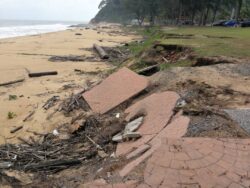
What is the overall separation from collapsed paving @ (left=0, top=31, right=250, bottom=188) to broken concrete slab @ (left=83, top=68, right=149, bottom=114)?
3cm

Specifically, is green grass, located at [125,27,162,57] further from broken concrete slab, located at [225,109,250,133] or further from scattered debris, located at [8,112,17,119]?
broken concrete slab, located at [225,109,250,133]

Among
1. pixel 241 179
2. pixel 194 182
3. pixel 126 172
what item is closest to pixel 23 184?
pixel 126 172

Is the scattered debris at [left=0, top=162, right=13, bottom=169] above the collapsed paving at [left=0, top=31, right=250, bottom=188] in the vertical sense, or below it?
below

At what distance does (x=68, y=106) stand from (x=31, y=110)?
1.27 metres

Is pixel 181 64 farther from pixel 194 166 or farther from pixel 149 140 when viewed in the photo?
pixel 194 166

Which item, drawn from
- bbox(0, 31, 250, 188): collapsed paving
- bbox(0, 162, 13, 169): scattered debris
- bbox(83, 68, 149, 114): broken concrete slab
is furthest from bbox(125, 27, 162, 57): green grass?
bbox(0, 162, 13, 169): scattered debris

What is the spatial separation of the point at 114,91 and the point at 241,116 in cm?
399

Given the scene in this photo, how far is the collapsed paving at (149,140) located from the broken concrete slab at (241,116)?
0.02 metres

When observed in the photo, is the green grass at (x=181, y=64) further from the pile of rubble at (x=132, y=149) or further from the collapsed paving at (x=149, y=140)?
the pile of rubble at (x=132, y=149)

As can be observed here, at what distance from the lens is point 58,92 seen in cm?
1151

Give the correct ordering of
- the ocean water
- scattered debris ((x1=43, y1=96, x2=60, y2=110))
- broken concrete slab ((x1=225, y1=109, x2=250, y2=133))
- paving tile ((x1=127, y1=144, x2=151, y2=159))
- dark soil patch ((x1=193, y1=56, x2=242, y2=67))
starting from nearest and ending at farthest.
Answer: paving tile ((x1=127, y1=144, x2=151, y2=159))
broken concrete slab ((x1=225, y1=109, x2=250, y2=133))
scattered debris ((x1=43, y1=96, x2=60, y2=110))
dark soil patch ((x1=193, y1=56, x2=242, y2=67))
the ocean water

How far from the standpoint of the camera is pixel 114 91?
9.15 meters

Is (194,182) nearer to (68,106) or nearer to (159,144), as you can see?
(159,144)

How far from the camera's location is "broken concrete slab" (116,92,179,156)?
19.4 ft
